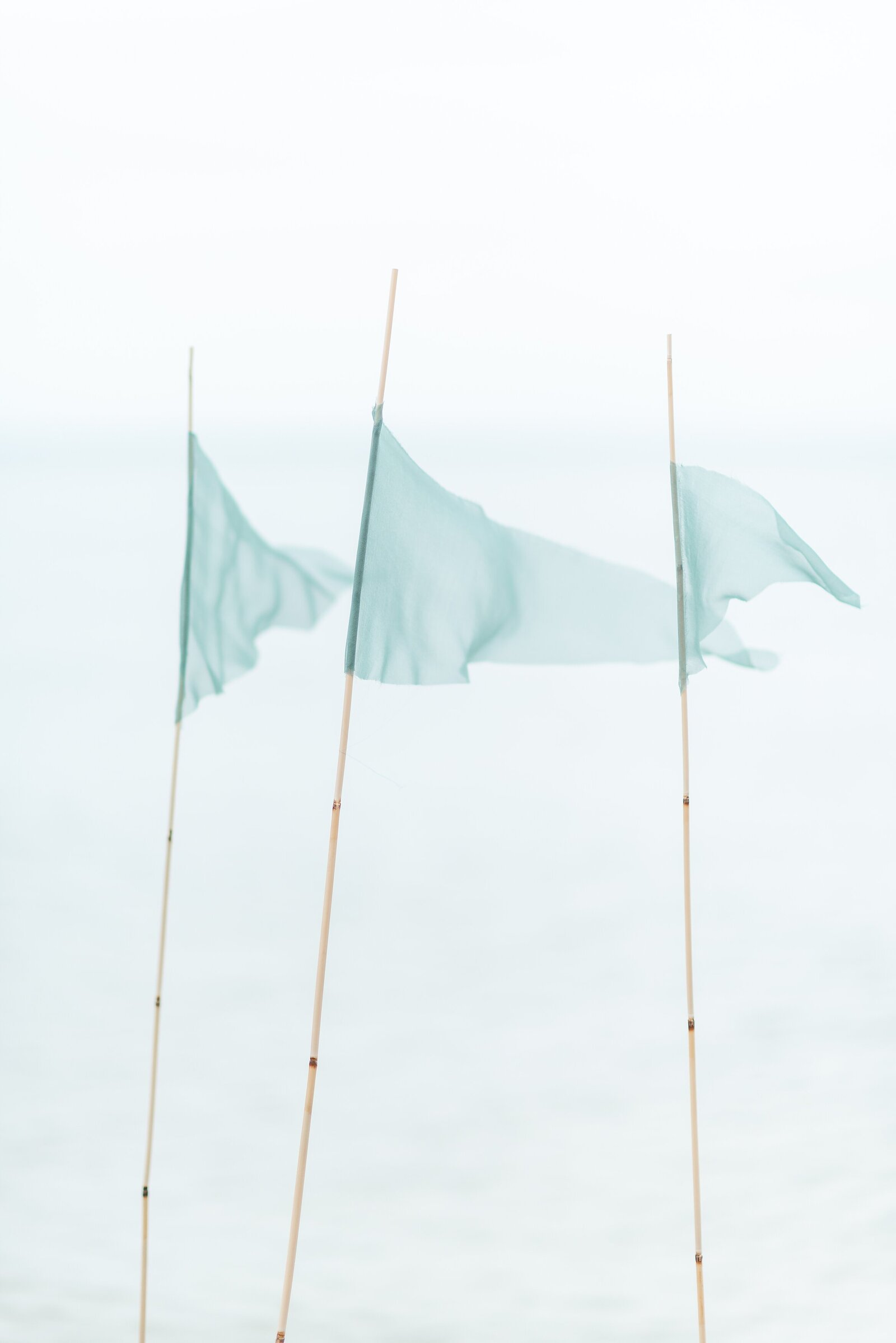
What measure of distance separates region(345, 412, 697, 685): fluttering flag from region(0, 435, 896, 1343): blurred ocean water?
0.12m

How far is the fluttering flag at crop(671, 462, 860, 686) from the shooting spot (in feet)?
6.05

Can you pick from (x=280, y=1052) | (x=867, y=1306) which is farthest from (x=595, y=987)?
(x=867, y=1306)

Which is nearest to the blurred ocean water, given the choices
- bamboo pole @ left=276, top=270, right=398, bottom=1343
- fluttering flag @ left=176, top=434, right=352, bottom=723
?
bamboo pole @ left=276, top=270, right=398, bottom=1343

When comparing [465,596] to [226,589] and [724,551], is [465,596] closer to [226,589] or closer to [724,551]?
[724,551]

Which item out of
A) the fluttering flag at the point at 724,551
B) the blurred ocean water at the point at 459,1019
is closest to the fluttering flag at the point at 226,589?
the blurred ocean water at the point at 459,1019

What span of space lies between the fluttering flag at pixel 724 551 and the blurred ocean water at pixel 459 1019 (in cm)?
46

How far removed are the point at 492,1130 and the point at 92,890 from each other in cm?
251

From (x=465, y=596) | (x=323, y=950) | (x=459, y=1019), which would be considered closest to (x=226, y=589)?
(x=465, y=596)

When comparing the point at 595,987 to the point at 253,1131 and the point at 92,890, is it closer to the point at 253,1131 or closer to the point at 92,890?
the point at 253,1131

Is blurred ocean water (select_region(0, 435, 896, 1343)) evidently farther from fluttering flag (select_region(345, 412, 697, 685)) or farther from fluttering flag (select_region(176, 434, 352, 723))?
fluttering flag (select_region(176, 434, 352, 723))

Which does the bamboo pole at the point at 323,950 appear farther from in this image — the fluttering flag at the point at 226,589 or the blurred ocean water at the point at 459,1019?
the fluttering flag at the point at 226,589

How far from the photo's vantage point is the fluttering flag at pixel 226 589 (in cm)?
221

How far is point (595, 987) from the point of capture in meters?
4.28

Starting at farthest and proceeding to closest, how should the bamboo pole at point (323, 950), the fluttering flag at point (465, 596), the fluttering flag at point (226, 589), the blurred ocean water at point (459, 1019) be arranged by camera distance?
1. the blurred ocean water at point (459, 1019)
2. the fluttering flag at point (226, 589)
3. the fluttering flag at point (465, 596)
4. the bamboo pole at point (323, 950)
